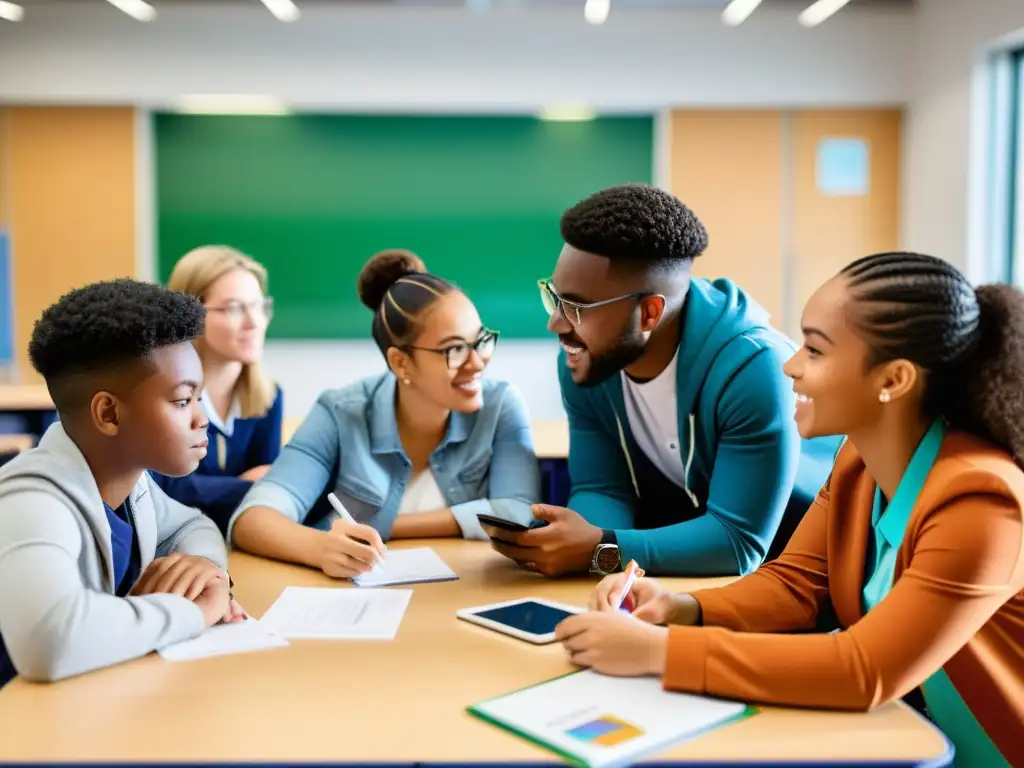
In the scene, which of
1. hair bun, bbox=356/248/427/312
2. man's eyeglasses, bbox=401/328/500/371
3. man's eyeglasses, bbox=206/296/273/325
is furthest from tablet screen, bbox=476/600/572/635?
man's eyeglasses, bbox=206/296/273/325

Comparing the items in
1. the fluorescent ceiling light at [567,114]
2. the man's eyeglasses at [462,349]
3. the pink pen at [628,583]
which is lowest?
the pink pen at [628,583]

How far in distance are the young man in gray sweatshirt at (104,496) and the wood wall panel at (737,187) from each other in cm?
499

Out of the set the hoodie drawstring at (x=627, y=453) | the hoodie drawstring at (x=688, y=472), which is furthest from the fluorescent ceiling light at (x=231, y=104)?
the hoodie drawstring at (x=688, y=472)

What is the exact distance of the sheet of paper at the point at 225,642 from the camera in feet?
4.77

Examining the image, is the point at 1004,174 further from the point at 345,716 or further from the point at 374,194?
the point at 345,716

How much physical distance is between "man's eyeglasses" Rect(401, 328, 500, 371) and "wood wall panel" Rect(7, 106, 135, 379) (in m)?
4.37

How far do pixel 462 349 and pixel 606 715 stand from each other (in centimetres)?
Answer: 128

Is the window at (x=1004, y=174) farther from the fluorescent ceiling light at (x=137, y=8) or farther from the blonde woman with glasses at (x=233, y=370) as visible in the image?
the fluorescent ceiling light at (x=137, y=8)

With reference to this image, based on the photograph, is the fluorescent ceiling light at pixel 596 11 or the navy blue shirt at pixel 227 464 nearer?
the navy blue shirt at pixel 227 464

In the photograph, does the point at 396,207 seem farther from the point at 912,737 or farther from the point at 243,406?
the point at 912,737

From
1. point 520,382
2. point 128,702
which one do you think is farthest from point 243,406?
point 520,382

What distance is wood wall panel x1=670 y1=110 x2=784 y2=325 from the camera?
6.23 meters

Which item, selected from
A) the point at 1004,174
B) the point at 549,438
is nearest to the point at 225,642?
the point at 549,438

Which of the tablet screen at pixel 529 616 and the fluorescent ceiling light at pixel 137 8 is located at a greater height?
the fluorescent ceiling light at pixel 137 8
